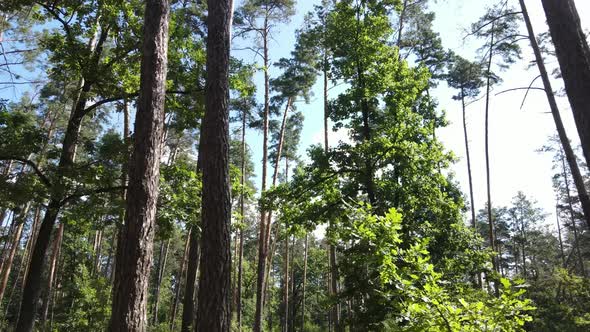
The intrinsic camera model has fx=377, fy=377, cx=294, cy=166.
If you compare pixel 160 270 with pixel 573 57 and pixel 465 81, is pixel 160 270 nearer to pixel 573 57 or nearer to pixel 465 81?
pixel 465 81

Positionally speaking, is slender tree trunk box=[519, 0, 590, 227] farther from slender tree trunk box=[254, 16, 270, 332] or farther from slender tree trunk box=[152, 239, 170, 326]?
slender tree trunk box=[152, 239, 170, 326]

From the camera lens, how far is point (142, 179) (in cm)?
484

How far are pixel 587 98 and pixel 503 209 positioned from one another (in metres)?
41.6

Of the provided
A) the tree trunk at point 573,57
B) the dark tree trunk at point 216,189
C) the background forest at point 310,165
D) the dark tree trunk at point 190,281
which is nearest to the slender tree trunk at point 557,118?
the background forest at point 310,165

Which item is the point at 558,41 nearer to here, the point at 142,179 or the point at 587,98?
the point at 587,98

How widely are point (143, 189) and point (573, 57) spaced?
507 cm

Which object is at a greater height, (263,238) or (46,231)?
(263,238)

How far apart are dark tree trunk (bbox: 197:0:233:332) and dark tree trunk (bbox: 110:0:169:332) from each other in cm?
65

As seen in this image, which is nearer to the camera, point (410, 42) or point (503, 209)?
point (410, 42)

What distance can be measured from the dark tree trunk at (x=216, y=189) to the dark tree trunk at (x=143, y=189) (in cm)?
65

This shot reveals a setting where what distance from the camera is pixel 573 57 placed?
12.6ft

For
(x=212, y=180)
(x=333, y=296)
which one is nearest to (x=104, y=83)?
(x=212, y=180)

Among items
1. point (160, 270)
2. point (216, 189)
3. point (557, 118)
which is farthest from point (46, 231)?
point (160, 270)

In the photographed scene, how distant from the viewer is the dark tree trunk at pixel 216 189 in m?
4.43
